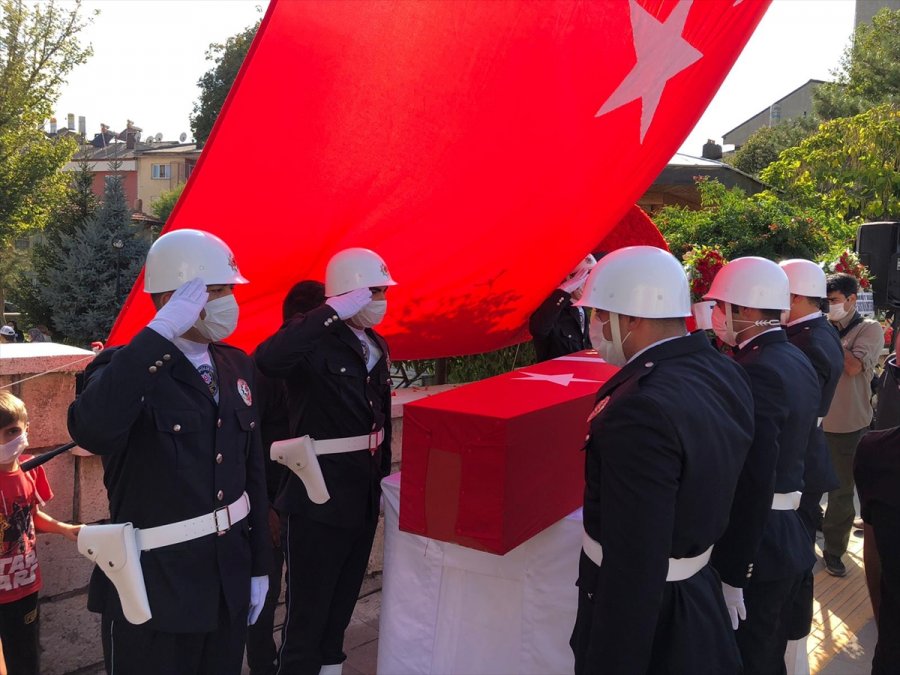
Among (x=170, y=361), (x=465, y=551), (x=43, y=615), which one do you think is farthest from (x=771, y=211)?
(x=43, y=615)

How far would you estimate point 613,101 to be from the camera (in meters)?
3.76

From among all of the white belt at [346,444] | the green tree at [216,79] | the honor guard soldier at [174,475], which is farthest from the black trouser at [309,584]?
the green tree at [216,79]

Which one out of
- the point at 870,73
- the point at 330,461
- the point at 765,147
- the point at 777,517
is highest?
the point at 870,73

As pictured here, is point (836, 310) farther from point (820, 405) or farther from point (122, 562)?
point (122, 562)

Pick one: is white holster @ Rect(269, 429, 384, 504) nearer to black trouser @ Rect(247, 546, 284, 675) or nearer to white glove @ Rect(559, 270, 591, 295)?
black trouser @ Rect(247, 546, 284, 675)

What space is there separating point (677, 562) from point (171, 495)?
1.56 m

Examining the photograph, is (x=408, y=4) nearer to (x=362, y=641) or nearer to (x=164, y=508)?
(x=164, y=508)

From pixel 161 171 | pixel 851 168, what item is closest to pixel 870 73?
pixel 851 168

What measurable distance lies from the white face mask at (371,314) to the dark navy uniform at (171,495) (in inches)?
40.0

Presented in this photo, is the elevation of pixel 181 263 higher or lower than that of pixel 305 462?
higher

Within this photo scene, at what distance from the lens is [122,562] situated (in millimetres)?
2271

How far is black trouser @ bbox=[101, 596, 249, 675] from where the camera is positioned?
236 centimetres

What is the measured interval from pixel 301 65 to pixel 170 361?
4.50ft

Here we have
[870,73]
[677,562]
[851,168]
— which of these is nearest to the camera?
[677,562]
